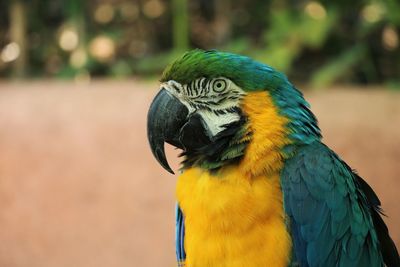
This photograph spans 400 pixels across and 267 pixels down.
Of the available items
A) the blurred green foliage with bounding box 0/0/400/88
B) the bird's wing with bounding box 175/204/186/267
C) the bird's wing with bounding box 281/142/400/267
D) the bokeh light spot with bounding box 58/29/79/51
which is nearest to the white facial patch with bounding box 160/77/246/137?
the bird's wing with bounding box 281/142/400/267

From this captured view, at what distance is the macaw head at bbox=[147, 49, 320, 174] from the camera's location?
6.84 feet

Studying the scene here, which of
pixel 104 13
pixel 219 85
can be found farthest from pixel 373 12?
pixel 219 85

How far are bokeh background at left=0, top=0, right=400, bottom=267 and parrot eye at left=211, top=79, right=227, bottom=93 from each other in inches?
92.6

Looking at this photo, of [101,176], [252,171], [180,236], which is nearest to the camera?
[252,171]

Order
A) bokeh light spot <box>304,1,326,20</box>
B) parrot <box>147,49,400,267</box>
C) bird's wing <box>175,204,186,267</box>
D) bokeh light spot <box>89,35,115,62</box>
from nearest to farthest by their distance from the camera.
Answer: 1. parrot <box>147,49,400,267</box>
2. bird's wing <box>175,204,186,267</box>
3. bokeh light spot <box>304,1,326,20</box>
4. bokeh light spot <box>89,35,115,62</box>

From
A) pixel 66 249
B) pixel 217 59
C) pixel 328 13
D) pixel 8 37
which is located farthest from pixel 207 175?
pixel 8 37

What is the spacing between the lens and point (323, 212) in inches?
82.3

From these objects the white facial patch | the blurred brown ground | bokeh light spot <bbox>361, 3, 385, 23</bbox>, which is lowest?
the blurred brown ground

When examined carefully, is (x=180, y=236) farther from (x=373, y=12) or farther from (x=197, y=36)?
(x=197, y=36)

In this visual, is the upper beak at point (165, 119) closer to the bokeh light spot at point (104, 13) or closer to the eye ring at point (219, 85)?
the eye ring at point (219, 85)

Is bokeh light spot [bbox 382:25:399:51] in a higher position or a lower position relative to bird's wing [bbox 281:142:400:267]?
higher

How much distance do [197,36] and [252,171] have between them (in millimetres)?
5247

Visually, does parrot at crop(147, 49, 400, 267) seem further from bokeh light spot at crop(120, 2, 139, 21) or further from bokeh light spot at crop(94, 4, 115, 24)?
bokeh light spot at crop(120, 2, 139, 21)

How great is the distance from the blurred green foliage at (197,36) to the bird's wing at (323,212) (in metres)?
2.84
